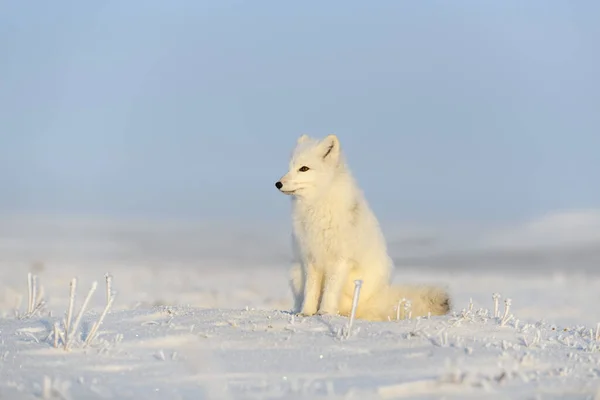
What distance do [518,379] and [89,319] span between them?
4568mm

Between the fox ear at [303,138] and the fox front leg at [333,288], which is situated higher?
the fox ear at [303,138]

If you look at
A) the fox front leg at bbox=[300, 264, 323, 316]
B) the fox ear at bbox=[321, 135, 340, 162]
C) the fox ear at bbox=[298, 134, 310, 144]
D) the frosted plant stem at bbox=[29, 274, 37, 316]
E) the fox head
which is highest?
the fox ear at bbox=[298, 134, 310, 144]

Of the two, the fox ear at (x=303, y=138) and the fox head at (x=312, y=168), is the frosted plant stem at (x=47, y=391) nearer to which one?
the fox head at (x=312, y=168)

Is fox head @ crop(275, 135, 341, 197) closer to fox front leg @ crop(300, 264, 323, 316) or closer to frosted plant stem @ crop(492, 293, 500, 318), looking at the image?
fox front leg @ crop(300, 264, 323, 316)

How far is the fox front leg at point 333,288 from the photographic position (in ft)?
25.3

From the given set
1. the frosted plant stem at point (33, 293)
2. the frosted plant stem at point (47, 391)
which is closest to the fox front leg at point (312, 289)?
the frosted plant stem at point (33, 293)

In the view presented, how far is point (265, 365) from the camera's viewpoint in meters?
5.04

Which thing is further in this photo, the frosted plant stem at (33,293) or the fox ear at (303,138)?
the fox ear at (303,138)

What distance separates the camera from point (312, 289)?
797cm

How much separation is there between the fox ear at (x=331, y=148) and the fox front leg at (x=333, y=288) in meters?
1.29

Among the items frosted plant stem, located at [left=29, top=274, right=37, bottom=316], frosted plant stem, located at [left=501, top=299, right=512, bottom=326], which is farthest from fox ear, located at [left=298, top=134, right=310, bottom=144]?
frosted plant stem, located at [left=29, top=274, right=37, bottom=316]

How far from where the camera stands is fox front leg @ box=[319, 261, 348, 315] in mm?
7727

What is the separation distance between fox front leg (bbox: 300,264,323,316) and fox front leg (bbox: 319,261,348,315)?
11 cm

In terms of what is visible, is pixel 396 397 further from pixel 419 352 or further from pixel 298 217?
pixel 298 217
